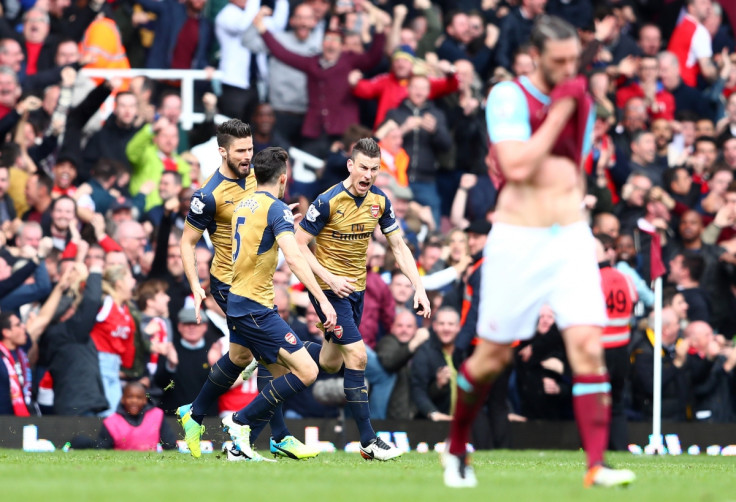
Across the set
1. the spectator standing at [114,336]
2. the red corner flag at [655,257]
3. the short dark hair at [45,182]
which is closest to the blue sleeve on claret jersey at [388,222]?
the spectator standing at [114,336]

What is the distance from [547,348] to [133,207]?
572 centimetres

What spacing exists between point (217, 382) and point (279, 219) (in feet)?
5.71

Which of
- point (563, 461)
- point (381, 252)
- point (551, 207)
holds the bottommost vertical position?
point (563, 461)

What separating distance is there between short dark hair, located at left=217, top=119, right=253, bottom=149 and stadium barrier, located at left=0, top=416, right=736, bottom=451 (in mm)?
3606

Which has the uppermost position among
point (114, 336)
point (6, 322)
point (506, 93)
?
point (506, 93)

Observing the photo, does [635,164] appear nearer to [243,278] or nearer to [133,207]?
[133,207]

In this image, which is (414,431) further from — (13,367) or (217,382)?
(13,367)

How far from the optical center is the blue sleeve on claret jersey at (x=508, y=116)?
8.25 m

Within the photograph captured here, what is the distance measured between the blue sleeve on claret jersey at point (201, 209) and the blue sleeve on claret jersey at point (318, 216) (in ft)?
2.84

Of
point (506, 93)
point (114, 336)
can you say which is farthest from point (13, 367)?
point (506, 93)

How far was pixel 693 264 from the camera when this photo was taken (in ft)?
59.8

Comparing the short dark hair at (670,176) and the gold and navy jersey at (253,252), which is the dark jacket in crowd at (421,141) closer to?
the short dark hair at (670,176)

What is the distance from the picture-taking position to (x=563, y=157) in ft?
27.4

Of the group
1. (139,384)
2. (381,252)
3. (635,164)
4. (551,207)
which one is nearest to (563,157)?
(551,207)
